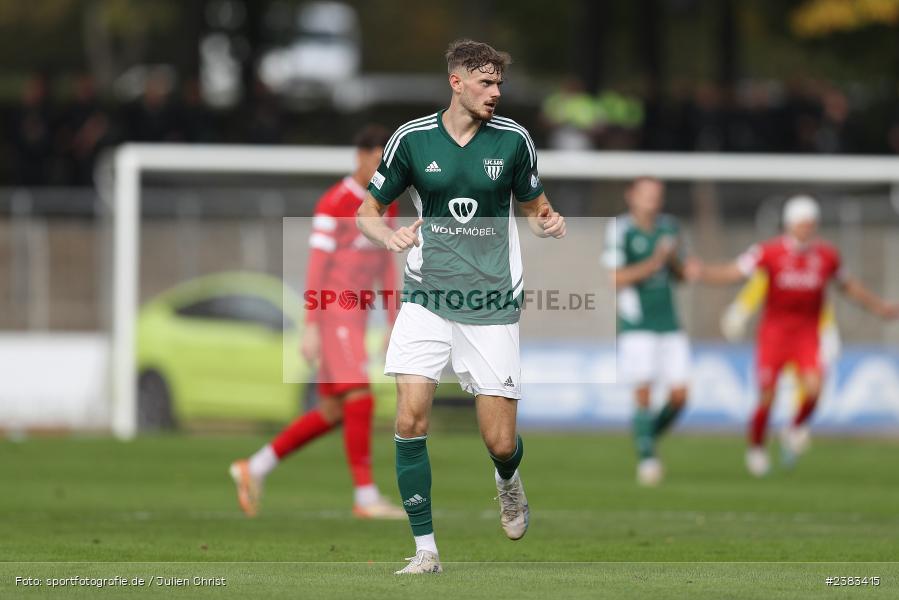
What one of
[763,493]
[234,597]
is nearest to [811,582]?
[234,597]

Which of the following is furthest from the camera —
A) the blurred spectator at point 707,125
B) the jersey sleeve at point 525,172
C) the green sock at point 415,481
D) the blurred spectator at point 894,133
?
the blurred spectator at point 894,133

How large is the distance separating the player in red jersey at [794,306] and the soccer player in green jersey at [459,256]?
8.44 meters

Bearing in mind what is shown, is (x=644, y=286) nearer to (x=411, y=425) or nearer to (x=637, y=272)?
(x=637, y=272)

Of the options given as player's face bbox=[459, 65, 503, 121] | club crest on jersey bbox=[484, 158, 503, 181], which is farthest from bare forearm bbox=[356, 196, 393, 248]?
player's face bbox=[459, 65, 503, 121]

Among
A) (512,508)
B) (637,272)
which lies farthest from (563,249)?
(512,508)

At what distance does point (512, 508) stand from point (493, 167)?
1.72 m

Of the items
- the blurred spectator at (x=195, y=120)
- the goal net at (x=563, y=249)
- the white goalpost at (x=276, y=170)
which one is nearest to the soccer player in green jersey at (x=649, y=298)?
the goal net at (x=563, y=249)

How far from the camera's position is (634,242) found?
1650 cm

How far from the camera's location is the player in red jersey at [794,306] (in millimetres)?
17219

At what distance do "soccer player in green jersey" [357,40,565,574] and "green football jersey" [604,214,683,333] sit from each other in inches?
296

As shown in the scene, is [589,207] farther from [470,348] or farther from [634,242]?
[470,348]

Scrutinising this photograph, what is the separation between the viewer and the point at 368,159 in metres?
12.3

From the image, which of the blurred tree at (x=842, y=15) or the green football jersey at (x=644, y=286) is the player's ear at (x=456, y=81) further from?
the blurred tree at (x=842, y=15)

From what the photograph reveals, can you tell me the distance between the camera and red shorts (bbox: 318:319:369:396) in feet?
40.4
